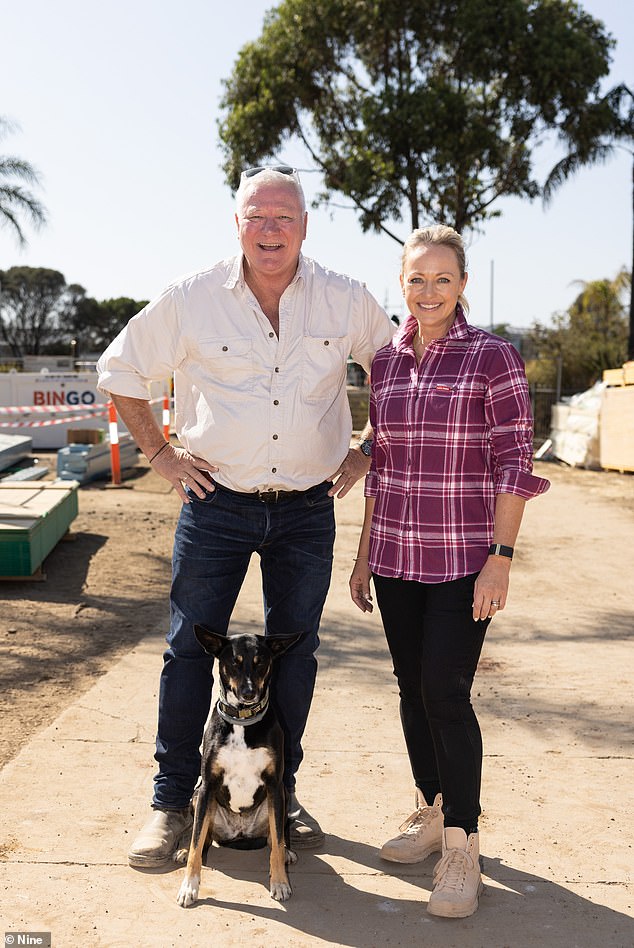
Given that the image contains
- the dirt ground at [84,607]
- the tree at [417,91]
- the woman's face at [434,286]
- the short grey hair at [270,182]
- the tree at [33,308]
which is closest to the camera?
the woman's face at [434,286]

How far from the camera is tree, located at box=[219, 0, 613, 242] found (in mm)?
23438

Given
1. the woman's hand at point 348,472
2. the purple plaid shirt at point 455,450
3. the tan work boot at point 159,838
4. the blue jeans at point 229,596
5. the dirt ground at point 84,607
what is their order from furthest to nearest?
the dirt ground at point 84,607, the woman's hand at point 348,472, the blue jeans at point 229,596, the tan work boot at point 159,838, the purple plaid shirt at point 455,450

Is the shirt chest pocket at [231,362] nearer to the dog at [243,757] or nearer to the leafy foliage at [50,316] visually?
the dog at [243,757]

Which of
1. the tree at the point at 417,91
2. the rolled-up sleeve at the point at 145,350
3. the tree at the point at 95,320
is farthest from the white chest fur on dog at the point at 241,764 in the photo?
the tree at the point at 95,320

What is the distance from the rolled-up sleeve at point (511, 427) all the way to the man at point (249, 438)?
675 millimetres

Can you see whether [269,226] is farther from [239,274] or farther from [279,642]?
[279,642]

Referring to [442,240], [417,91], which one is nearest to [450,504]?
[442,240]

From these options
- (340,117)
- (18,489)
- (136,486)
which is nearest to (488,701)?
(18,489)

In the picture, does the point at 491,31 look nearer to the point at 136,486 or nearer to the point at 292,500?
the point at 136,486

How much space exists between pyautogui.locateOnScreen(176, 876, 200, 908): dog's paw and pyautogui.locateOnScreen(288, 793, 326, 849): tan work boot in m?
0.46

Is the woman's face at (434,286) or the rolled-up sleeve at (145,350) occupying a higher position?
the woman's face at (434,286)

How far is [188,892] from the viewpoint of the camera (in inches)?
118

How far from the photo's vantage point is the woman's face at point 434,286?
3.08 meters

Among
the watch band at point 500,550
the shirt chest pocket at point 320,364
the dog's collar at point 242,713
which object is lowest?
the dog's collar at point 242,713
